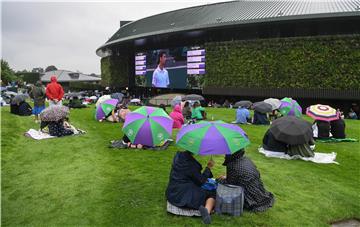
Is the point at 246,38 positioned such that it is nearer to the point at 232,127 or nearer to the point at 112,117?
the point at 112,117

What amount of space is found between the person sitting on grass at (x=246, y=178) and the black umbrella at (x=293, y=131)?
161 inches

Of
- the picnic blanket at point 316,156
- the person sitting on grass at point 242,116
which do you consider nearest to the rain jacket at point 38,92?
the person sitting on grass at point 242,116

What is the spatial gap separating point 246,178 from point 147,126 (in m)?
5.17

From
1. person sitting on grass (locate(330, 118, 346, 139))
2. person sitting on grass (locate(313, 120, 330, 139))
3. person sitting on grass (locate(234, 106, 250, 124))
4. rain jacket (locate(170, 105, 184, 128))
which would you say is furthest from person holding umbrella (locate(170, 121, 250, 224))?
person sitting on grass (locate(234, 106, 250, 124))

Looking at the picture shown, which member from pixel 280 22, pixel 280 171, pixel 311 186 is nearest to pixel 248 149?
pixel 280 171

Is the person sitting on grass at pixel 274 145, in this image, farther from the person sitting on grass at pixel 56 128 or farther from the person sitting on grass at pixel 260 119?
the person sitting on grass at pixel 56 128

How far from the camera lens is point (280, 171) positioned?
11117 mm

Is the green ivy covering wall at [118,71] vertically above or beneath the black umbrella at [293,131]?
above

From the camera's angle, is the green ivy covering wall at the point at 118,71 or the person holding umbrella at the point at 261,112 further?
the green ivy covering wall at the point at 118,71

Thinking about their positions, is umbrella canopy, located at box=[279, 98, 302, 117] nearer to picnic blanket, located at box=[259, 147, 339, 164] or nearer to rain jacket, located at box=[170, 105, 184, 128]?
rain jacket, located at box=[170, 105, 184, 128]

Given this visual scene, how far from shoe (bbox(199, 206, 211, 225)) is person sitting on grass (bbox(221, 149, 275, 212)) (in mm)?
879

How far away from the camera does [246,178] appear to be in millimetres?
7680

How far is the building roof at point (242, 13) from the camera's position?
3278 cm

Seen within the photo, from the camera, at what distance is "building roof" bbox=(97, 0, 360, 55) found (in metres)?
32.8
